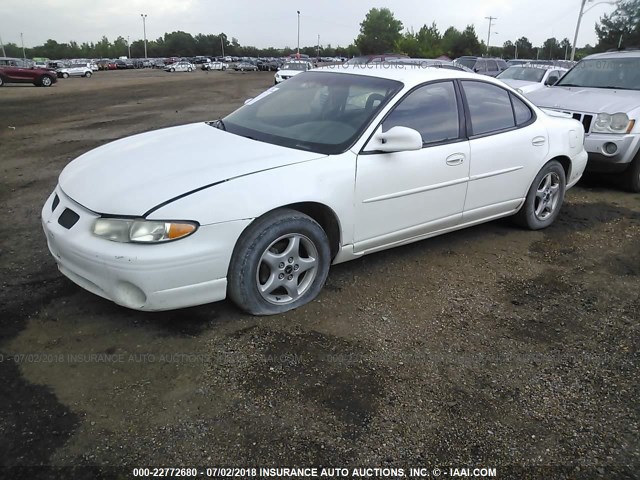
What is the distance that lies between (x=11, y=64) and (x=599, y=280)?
99.5 feet

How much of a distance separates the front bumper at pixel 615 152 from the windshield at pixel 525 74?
7.25m

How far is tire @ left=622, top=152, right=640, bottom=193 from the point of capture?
6.54 metres

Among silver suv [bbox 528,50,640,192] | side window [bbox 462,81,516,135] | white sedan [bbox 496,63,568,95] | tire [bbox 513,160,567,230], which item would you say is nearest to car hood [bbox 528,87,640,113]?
silver suv [bbox 528,50,640,192]

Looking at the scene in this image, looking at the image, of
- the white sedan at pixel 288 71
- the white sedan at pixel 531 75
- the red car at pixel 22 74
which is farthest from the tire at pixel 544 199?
the red car at pixel 22 74

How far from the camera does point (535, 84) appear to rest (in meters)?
12.1

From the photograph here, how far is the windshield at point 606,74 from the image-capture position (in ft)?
23.6

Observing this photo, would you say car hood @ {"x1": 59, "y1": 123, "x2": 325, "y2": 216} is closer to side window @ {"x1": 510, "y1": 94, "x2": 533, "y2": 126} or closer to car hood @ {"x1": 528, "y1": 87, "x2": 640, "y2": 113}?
side window @ {"x1": 510, "y1": 94, "x2": 533, "y2": 126}

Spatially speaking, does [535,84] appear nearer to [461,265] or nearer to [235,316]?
[461,265]

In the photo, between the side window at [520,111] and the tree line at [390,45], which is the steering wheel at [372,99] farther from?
the tree line at [390,45]

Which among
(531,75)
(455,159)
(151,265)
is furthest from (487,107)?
(531,75)

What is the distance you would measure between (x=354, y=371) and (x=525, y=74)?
12680mm

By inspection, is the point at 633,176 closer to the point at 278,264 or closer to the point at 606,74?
the point at 606,74

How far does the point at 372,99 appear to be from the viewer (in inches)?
149

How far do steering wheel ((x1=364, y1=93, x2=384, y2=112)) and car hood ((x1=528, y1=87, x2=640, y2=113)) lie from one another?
406cm
